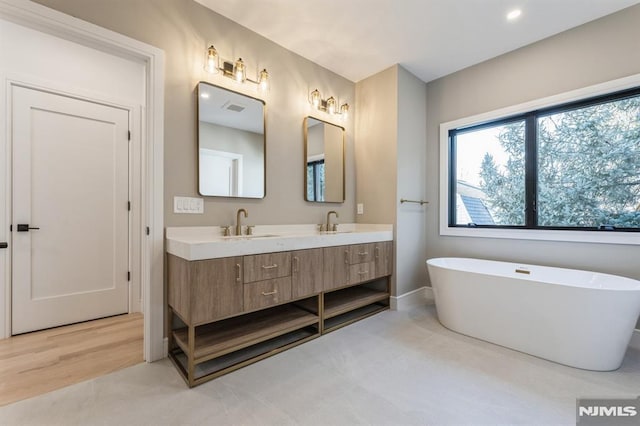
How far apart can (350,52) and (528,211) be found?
7.96 feet

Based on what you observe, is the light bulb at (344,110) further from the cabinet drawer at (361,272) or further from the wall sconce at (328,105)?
the cabinet drawer at (361,272)

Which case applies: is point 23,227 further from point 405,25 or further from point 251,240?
point 405,25

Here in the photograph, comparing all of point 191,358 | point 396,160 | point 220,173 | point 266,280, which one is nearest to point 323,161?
point 396,160

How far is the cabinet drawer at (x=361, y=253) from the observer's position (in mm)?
2588

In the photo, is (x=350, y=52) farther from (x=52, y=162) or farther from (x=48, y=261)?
(x=48, y=261)

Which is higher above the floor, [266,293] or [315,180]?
[315,180]

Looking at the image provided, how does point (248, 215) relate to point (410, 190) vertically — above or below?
below

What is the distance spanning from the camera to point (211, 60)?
217cm

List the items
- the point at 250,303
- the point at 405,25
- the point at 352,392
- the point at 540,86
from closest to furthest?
1. the point at 352,392
2. the point at 250,303
3. the point at 405,25
4. the point at 540,86

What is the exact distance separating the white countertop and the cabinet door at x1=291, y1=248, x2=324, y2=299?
0.21 feet

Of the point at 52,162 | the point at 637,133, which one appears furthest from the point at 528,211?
the point at 52,162

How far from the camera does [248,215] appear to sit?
2416 mm

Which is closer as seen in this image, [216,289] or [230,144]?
[216,289]

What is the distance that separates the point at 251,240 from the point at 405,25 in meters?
2.27
